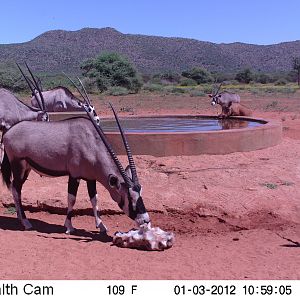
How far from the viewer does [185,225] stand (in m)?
6.41

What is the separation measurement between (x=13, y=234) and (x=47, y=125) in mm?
1324

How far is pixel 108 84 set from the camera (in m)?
42.7

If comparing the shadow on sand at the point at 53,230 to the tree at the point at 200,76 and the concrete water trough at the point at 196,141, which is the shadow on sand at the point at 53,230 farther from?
the tree at the point at 200,76

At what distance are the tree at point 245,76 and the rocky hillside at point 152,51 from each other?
57.6ft

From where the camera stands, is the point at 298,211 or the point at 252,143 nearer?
the point at 298,211

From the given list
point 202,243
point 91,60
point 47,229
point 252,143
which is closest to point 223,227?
point 202,243

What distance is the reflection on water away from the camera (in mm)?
11747

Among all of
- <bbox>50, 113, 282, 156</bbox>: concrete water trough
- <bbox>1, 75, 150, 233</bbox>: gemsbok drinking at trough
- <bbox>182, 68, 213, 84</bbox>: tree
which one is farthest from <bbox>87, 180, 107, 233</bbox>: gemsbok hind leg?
<bbox>182, 68, 213, 84</bbox>: tree

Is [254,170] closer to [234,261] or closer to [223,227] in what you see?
[223,227]

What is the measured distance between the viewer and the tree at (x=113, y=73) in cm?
4288

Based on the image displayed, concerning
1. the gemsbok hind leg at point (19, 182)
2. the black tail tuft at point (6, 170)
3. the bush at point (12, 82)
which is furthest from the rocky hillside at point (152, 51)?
the gemsbok hind leg at point (19, 182)

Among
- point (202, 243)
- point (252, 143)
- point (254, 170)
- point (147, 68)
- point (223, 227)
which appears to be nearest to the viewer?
point (202, 243)

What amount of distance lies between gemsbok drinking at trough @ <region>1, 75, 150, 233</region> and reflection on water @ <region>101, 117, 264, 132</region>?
17.3ft

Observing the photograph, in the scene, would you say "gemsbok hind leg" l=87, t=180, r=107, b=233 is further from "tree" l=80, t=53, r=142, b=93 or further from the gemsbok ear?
"tree" l=80, t=53, r=142, b=93
